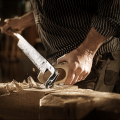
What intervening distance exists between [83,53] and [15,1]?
6517mm

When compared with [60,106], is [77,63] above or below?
above

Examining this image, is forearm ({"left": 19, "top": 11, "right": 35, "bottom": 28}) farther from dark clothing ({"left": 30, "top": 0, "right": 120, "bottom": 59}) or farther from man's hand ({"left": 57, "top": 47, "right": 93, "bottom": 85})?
man's hand ({"left": 57, "top": 47, "right": 93, "bottom": 85})

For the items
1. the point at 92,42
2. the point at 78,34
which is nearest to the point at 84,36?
the point at 78,34

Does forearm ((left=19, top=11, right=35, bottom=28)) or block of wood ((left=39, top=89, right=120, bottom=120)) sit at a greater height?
forearm ((left=19, top=11, right=35, bottom=28))

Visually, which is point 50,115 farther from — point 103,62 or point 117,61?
point 117,61

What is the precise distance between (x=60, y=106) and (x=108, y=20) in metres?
0.58

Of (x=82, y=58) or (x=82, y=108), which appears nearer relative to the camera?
(x=82, y=108)

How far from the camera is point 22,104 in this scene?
771 mm

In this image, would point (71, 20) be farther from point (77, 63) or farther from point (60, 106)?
point (60, 106)

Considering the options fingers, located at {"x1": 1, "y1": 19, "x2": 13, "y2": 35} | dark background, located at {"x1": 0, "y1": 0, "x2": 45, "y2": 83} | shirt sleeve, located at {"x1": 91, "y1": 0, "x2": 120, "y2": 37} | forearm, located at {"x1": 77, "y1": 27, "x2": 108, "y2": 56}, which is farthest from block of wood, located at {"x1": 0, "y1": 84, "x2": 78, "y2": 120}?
dark background, located at {"x1": 0, "y1": 0, "x2": 45, "y2": 83}

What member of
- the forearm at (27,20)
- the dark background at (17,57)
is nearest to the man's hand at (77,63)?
the forearm at (27,20)

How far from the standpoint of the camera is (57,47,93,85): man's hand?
911 millimetres

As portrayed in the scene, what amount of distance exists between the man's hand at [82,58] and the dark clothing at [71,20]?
78 mm

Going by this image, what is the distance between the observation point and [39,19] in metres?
1.40
